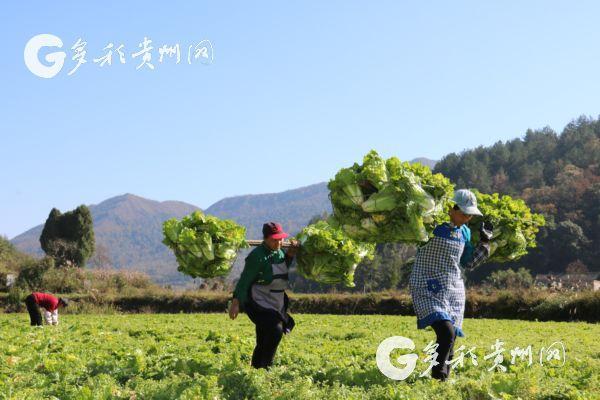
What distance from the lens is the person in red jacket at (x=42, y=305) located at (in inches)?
708

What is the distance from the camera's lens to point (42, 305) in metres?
18.4

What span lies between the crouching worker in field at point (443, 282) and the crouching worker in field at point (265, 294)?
175 centimetres

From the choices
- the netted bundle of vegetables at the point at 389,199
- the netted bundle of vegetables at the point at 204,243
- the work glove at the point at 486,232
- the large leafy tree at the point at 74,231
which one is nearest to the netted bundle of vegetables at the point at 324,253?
the netted bundle of vegetables at the point at 389,199

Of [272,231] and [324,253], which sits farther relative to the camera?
[324,253]

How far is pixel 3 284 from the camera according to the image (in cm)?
4203

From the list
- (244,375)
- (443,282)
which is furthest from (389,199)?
(244,375)

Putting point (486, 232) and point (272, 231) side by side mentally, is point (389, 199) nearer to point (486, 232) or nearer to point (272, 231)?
point (486, 232)

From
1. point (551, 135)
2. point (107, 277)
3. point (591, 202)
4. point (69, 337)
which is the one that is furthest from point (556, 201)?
point (69, 337)

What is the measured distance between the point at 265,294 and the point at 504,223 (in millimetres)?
3732

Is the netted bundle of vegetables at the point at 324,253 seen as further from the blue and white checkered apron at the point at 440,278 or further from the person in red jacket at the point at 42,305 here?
the person in red jacket at the point at 42,305

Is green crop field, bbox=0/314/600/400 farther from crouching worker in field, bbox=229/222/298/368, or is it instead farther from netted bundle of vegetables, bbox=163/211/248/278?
netted bundle of vegetables, bbox=163/211/248/278

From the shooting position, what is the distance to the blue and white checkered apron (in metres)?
8.11

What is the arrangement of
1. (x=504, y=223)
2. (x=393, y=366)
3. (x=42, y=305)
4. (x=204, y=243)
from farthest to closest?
(x=42, y=305), (x=204, y=243), (x=504, y=223), (x=393, y=366)

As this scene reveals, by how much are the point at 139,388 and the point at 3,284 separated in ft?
126
